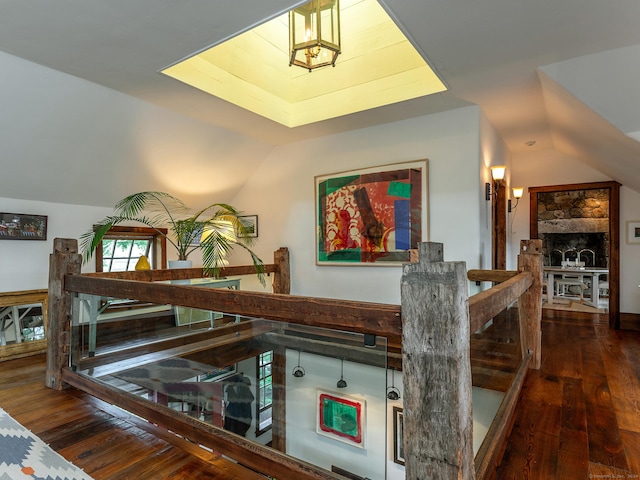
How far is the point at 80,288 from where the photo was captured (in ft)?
7.88

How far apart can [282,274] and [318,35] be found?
112 inches

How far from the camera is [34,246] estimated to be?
354cm

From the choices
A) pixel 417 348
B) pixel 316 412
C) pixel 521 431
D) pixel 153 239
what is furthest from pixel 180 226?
pixel 521 431

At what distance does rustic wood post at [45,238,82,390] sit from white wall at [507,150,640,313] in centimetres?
552

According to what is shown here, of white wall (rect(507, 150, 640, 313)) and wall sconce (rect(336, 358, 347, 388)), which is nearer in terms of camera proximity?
wall sconce (rect(336, 358, 347, 388))

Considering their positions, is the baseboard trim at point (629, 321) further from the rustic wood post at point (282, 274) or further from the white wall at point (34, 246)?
the white wall at point (34, 246)

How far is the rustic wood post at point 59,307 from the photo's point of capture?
2.50 m

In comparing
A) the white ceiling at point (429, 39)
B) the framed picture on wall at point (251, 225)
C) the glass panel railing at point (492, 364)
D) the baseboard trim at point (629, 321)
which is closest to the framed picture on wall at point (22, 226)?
the white ceiling at point (429, 39)

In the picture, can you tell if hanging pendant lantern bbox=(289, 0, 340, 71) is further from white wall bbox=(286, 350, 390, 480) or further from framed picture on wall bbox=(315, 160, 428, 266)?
white wall bbox=(286, 350, 390, 480)

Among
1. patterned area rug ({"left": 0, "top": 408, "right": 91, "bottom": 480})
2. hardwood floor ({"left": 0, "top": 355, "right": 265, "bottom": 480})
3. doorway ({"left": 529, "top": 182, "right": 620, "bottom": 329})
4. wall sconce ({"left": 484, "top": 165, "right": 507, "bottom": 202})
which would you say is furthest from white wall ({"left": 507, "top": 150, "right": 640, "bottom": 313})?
patterned area rug ({"left": 0, "top": 408, "right": 91, "bottom": 480})

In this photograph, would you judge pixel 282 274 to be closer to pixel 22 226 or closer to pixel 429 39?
pixel 22 226

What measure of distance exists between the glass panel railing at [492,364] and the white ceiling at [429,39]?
1764 millimetres

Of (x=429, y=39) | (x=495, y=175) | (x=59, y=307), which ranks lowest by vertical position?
(x=59, y=307)

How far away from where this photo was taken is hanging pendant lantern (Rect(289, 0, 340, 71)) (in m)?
2.36
